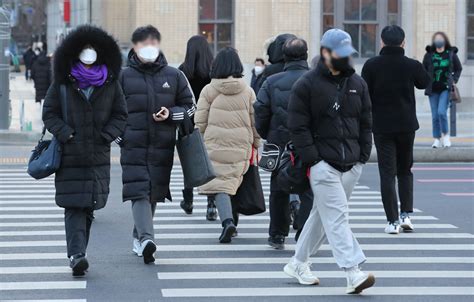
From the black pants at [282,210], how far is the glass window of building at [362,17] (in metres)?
19.0

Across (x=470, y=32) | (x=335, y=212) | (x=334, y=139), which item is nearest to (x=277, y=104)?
(x=334, y=139)

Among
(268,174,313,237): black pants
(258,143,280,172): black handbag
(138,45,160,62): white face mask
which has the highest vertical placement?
(138,45,160,62): white face mask

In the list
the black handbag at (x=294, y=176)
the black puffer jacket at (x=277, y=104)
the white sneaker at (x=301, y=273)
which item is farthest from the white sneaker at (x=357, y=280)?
the black puffer jacket at (x=277, y=104)

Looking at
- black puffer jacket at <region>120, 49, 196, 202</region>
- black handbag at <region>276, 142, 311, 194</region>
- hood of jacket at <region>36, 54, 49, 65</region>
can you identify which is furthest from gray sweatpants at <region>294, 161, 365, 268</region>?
hood of jacket at <region>36, 54, 49, 65</region>

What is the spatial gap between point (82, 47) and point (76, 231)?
57.6 inches

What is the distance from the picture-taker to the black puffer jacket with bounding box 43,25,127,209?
31.6ft

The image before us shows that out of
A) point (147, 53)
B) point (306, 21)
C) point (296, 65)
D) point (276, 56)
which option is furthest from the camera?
point (306, 21)

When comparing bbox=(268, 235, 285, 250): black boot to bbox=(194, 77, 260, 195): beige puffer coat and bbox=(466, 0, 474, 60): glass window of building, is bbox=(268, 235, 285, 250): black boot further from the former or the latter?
bbox=(466, 0, 474, 60): glass window of building

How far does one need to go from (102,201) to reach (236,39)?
20.1 m

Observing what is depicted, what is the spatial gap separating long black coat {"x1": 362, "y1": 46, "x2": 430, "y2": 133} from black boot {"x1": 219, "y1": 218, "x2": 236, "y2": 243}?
1.78 m

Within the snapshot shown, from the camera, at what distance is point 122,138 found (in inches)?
409

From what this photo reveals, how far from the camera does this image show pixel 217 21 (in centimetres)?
3008

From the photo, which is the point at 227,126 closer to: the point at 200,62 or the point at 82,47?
the point at 200,62

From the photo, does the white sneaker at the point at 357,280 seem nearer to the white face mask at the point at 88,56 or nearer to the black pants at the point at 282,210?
the black pants at the point at 282,210
